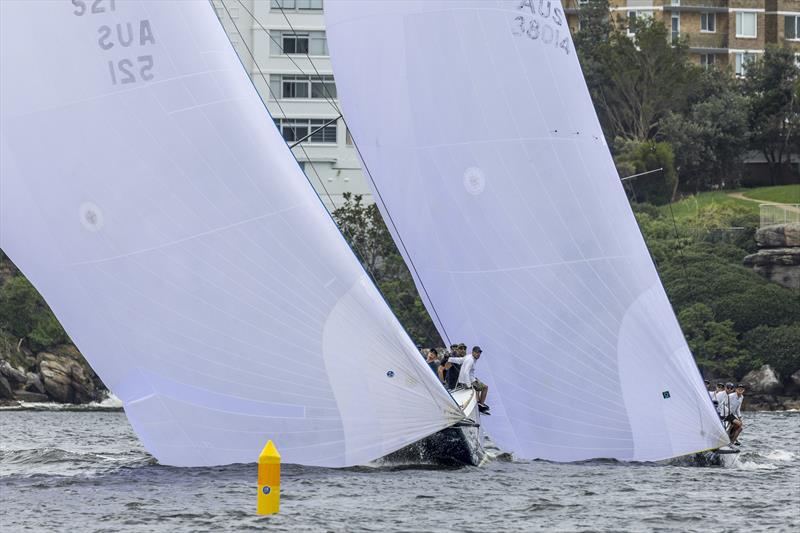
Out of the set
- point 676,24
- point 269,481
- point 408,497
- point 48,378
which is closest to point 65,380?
point 48,378

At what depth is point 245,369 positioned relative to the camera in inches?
792

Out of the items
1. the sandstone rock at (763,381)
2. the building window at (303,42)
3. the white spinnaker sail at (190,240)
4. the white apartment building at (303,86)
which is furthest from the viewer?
the white apartment building at (303,86)

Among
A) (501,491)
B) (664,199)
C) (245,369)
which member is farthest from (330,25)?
(664,199)

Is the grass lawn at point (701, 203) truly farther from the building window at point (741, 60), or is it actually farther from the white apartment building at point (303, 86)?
the white apartment building at point (303, 86)

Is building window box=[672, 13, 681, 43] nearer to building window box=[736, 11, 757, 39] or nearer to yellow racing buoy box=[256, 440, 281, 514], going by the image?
building window box=[736, 11, 757, 39]

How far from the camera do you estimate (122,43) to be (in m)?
20.2

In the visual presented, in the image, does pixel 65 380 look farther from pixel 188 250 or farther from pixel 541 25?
pixel 188 250

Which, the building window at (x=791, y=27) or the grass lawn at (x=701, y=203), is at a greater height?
the building window at (x=791, y=27)

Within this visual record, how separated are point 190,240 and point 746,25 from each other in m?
64.8

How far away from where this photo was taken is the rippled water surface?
17.4 metres

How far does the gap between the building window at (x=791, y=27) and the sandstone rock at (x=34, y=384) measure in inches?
1724

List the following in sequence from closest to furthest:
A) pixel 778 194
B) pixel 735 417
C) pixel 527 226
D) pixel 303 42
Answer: pixel 527 226 < pixel 735 417 < pixel 303 42 < pixel 778 194

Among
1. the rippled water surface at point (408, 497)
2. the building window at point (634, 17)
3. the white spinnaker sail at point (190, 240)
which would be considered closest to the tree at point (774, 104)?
the building window at point (634, 17)

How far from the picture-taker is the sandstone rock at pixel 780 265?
57906 millimetres
